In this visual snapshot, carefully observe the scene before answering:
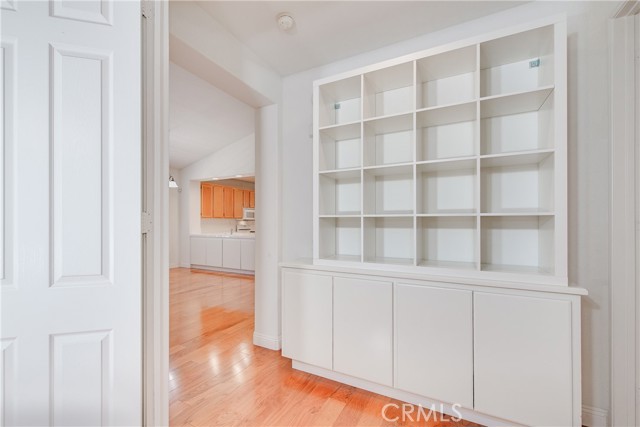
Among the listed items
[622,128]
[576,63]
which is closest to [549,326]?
[622,128]

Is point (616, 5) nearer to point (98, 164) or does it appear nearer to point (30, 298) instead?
point (98, 164)

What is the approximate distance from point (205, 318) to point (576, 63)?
4.03 meters

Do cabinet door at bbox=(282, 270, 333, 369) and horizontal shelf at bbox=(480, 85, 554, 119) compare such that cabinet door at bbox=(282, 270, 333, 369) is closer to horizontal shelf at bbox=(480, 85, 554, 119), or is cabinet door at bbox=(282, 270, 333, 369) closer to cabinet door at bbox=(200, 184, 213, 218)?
horizontal shelf at bbox=(480, 85, 554, 119)

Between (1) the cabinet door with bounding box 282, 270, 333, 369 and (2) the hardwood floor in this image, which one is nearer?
(2) the hardwood floor

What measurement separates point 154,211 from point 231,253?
523 centimetres

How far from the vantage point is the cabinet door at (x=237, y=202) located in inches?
306

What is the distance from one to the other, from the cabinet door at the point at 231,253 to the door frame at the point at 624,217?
19.1ft

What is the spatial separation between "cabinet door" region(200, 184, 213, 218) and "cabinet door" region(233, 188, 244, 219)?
2.33 ft

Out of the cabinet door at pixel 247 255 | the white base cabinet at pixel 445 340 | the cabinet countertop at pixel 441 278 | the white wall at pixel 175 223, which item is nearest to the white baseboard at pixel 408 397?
the white base cabinet at pixel 445 340

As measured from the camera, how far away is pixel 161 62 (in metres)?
1.34

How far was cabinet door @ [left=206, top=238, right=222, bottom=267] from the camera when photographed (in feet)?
21.3

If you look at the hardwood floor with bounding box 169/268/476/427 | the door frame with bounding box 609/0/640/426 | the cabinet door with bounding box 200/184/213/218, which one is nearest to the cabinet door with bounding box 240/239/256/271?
the cabinet door with bounding box 200/184/213/218

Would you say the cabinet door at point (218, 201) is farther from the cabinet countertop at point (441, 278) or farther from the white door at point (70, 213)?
the white door at point (70, 213)

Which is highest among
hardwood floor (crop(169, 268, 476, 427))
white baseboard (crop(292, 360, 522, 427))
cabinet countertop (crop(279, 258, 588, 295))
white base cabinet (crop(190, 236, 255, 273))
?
cabinet countertop (crop(279, 258, 588, 295))
